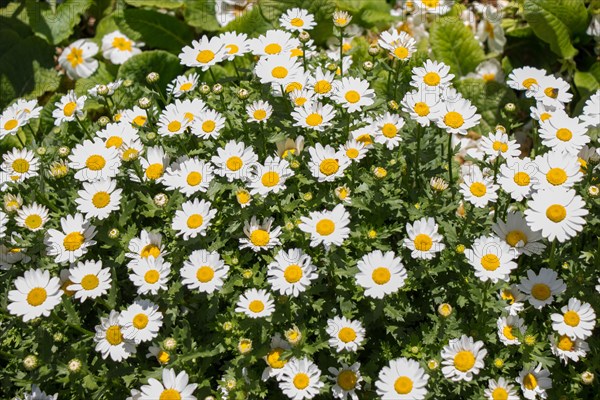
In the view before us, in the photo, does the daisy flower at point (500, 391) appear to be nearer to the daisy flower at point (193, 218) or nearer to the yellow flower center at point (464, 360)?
the yellow flower center at point (464, 360)

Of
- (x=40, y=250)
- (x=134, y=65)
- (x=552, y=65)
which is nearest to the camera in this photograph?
(x=40, y=250)

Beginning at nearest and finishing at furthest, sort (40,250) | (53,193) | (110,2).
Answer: (40,250) < (53,193) < (110,2)

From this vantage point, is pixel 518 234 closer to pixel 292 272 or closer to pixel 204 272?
pixel 292 272

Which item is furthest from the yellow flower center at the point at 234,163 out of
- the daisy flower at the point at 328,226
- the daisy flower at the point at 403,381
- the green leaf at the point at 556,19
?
the green leaf at the point at 556,19

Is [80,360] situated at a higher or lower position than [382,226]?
lower

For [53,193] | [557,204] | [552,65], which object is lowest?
[552,65]

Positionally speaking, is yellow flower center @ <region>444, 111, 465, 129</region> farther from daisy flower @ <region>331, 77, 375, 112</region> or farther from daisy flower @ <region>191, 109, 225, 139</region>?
daisy flower @ <region>191, 109, 225, 139</region>

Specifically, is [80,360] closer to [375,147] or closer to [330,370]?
[330,370]

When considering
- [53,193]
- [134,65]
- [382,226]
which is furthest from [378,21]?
[53,193]
